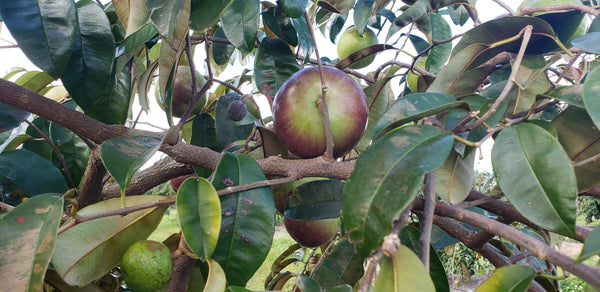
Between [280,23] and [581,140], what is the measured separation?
512mm

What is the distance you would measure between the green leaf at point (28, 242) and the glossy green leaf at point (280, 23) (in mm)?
467

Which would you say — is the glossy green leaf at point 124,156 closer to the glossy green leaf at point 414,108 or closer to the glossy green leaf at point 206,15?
the glossy green leaf at point 206,15

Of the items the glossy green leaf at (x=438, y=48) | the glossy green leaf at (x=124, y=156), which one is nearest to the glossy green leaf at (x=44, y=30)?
the glossy green leaf at (x=124, y=156)

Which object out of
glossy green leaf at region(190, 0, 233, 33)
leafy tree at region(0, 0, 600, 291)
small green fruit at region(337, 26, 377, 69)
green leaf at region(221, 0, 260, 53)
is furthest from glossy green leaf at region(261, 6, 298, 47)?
small green fruit at region(337, 26, 377, 69)

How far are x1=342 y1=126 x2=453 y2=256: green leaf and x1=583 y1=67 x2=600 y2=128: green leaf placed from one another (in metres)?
0.13

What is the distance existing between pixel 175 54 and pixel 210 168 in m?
0.19

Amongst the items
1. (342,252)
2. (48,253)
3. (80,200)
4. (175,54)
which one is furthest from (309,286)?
(80,200)

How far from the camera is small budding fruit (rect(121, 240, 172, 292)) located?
19.4 inches

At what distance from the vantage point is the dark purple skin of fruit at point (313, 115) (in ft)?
2.14

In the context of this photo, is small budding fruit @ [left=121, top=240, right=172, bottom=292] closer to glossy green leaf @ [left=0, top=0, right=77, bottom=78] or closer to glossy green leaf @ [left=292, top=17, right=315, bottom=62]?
glossy green leaf @ [left=0, top=0, right=77, bottom=78]

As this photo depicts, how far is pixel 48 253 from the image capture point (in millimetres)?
369

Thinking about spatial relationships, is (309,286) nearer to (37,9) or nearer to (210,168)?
(210,168)

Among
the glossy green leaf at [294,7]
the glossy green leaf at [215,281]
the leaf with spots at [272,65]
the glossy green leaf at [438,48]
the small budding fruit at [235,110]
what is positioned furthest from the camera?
the glossy green leaf at [438,48]

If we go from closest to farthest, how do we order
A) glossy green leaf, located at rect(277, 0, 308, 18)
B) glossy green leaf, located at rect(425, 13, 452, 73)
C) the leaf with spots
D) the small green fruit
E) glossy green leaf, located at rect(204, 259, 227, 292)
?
glossy green leaf, located at rect(204, 259, 227, 292) < glossy green leaf, located at rect(277, 0, 308, 18) < the leaf with spots < glossy green leaf, located at rect(425, 13, 452, 73) < the small green fruit
